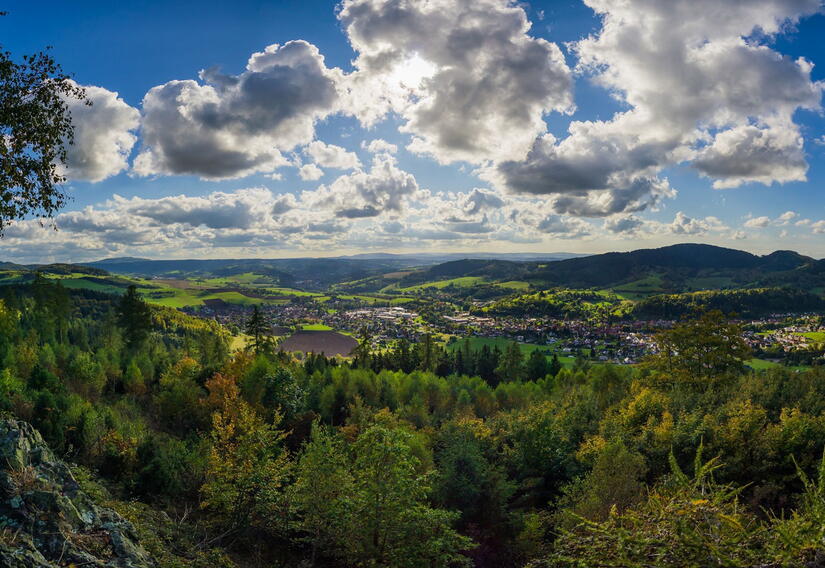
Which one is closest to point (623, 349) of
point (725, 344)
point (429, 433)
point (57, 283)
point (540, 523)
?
point (725, 344)

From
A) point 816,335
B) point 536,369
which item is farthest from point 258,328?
point 816,335

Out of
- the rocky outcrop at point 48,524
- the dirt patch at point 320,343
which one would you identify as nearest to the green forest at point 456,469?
the rocky outcrop at point 48,524

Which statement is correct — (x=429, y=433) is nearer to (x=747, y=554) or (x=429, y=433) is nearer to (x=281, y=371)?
(x=281, y=371)

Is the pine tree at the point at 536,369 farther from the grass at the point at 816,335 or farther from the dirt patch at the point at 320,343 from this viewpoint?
the grass at the point at 816,335

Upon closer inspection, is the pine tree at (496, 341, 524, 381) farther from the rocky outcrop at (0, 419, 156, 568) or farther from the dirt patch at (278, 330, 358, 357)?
the rocky outcrop at (0, 419, 156, 568)

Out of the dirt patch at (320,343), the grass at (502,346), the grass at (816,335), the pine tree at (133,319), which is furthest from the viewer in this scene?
the dirt patch at (320,343)

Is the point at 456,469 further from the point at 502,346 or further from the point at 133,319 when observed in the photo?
the point at 502,346
